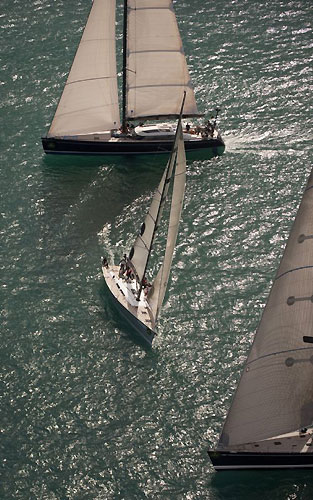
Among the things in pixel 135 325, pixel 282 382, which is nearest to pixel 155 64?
pixel 135 325

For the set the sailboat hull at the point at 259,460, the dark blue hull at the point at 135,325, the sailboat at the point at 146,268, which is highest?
the sailboat at the point at 146,268

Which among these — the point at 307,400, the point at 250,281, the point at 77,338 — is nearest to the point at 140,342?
the point at 77,338

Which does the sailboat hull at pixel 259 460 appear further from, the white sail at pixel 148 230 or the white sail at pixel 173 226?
the white sail at pixel 148 230

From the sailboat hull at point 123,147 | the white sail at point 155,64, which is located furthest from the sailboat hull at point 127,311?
the white sail at point 155,64

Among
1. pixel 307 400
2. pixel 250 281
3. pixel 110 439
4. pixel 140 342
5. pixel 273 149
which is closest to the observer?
pixel 307 400

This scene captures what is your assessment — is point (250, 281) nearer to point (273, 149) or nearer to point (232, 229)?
point (232, 229)

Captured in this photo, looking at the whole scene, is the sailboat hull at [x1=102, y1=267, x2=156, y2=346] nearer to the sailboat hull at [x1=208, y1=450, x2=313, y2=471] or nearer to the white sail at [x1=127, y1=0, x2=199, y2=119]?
the sailboat hull at [x1=208, y1=450, x2=313, y2=471]
